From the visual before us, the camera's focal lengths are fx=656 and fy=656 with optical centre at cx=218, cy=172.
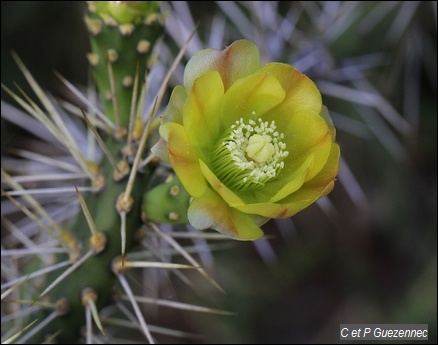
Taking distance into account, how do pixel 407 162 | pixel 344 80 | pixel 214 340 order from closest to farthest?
pixel 344 80 < pixel 214 340 < pixel 407 162

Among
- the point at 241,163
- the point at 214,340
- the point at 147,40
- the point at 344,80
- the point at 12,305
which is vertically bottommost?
the point at 214,340

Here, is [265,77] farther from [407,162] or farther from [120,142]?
[407,162]

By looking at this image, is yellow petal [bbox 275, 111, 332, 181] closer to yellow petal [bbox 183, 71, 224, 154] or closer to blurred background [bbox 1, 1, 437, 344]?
yellow petal [bbox 183, 71, 224, 154]

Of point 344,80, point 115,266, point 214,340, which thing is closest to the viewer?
point 115,266

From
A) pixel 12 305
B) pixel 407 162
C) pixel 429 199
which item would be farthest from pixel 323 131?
pixel 429 199

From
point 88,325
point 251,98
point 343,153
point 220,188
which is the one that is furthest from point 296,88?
point 343,153

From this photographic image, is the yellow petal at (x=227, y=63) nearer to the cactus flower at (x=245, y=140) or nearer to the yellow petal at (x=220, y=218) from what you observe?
the cactus flower at (x=245, y=140)

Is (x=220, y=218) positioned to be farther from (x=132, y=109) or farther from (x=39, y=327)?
(x=39, y=327)

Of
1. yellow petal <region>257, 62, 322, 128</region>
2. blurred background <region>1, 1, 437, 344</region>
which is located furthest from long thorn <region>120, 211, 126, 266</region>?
blurred background <region>1, 1, 437, 344</region>

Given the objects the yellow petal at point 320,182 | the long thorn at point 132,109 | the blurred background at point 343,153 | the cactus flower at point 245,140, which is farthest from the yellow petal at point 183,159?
the blurred background at point 343,153
